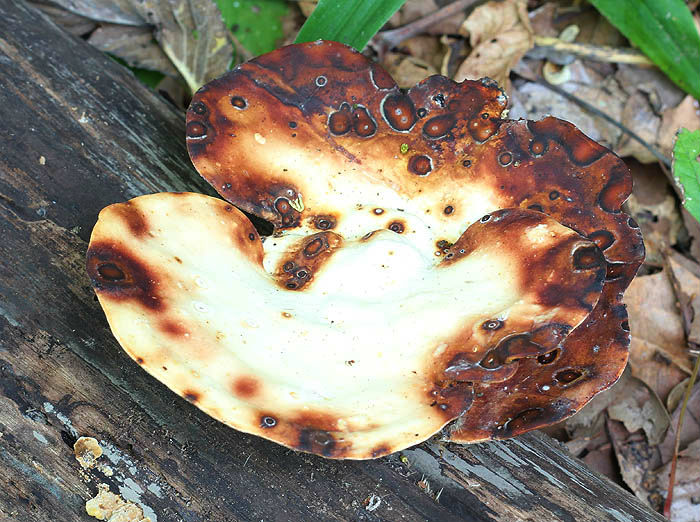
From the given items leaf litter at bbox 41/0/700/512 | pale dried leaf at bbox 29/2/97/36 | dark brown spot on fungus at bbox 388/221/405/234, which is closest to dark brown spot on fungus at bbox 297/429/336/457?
dark brown spot on fungus at bbox 388/221/405/234

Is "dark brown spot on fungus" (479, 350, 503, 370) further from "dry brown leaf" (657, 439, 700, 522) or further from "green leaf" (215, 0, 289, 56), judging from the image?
"green leaf" (215, 0, 289, 56)

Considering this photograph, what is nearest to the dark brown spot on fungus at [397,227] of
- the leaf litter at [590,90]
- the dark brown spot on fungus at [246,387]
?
the dark brown spot on fungus at [246,387]

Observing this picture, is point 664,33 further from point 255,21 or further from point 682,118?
point 255,21

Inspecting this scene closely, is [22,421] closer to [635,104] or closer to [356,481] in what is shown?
[356,481]

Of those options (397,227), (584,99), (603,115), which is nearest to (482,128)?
(397,227)

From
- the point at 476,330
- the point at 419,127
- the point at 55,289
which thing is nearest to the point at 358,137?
the point at 419,127
